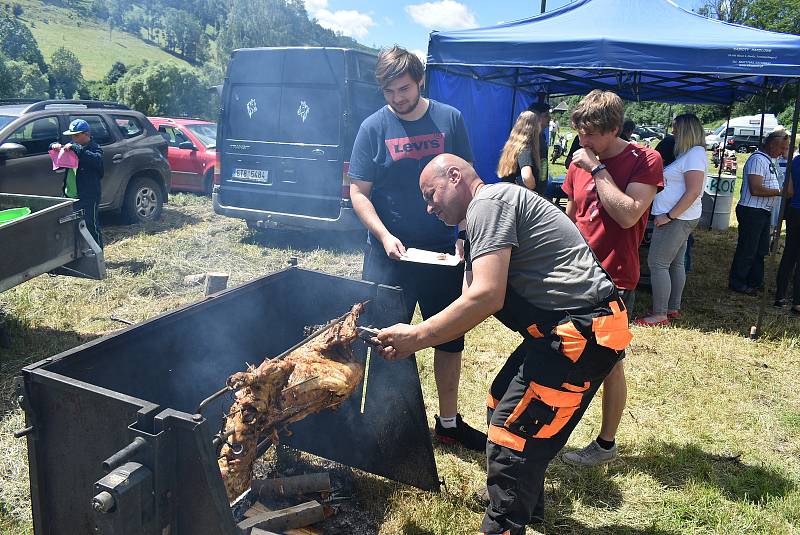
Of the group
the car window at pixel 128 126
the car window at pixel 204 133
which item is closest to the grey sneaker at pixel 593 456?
the car window at pixel 128 126

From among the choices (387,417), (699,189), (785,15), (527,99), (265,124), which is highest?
(785,15)

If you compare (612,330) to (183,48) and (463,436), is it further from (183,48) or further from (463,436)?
(183,48)

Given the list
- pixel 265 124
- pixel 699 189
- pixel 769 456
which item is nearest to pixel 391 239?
pixel 769 456

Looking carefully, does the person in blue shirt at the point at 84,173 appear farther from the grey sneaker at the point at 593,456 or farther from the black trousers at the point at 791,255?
the black trousers at the point at 791,255

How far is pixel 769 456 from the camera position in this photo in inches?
134

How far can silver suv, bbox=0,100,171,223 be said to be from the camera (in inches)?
276

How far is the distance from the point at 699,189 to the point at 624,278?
2506 mm

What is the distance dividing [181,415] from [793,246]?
6810mm

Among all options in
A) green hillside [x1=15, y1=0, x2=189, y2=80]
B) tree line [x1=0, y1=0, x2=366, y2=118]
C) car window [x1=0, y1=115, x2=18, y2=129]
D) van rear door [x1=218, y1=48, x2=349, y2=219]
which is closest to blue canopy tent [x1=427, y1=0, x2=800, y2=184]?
van rear door [x1=218, y1=48, x2=349, y2=219]

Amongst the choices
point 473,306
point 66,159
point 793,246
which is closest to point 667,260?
point 793,246

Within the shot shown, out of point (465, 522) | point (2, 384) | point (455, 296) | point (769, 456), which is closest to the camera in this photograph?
point (465, 522)

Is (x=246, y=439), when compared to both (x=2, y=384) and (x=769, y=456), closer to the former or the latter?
(x=2, y=384)

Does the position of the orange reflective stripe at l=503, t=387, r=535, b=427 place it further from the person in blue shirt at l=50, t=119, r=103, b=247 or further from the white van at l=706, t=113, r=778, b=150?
the white van at l=706, t=113, r=778, b=150

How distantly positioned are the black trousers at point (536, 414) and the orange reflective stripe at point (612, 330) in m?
0.02
